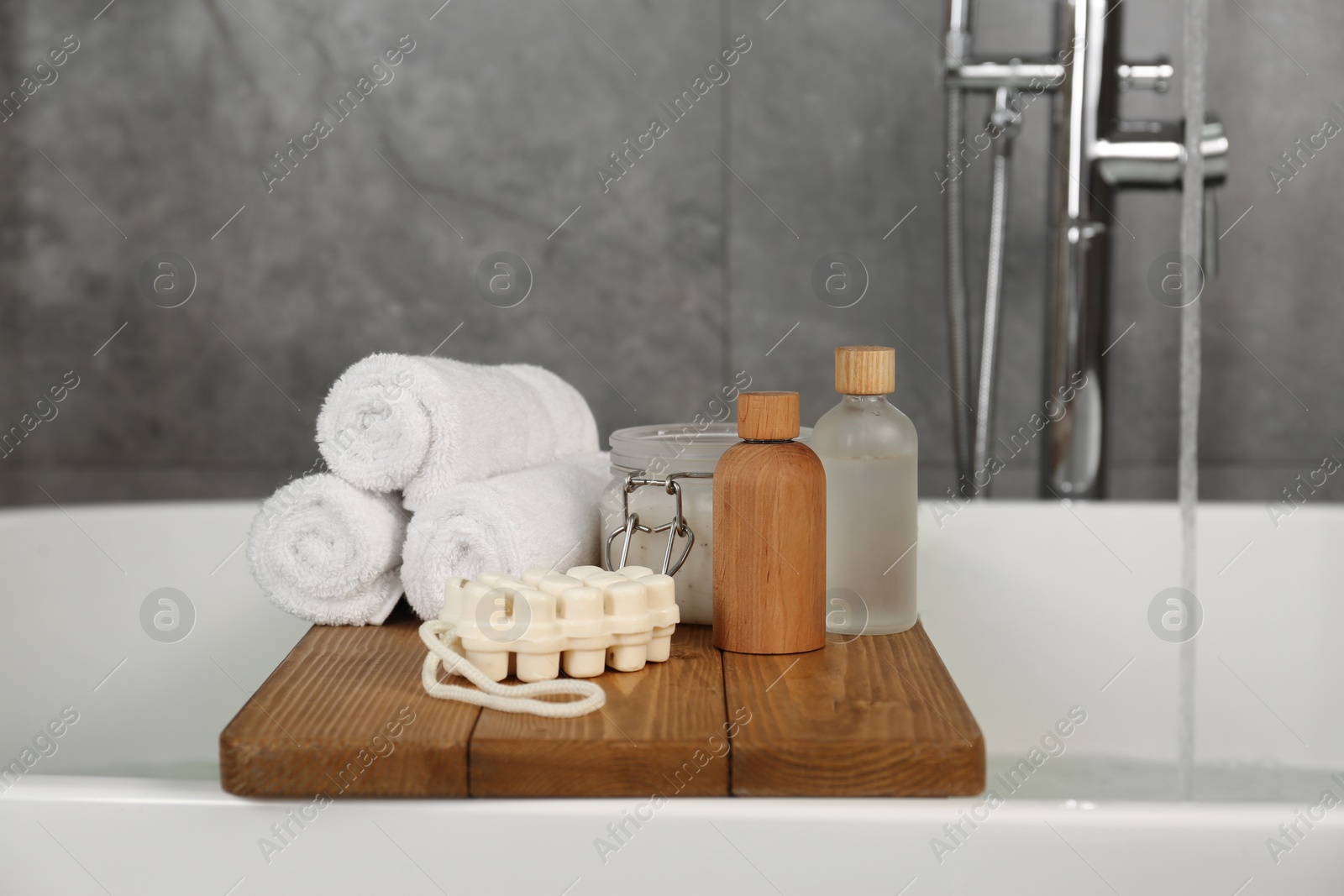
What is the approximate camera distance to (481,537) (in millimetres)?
705

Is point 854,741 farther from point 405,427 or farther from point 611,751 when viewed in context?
point 405,427

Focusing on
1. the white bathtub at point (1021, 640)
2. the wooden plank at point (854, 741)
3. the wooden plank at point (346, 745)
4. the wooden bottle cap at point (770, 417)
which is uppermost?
the wooden bottle cap at point (770, 417)

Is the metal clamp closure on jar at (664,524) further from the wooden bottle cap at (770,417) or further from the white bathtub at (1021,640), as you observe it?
the white bathtub at (1021,640)

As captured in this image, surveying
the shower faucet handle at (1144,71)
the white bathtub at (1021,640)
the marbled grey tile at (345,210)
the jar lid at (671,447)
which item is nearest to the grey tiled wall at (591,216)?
the marbled grey tile at (345,210)

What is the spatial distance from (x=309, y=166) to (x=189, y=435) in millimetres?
464

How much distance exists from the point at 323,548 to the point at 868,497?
0.35 m

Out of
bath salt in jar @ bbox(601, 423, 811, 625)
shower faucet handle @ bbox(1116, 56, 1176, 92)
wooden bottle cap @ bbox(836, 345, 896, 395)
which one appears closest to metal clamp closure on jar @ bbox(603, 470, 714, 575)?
bath salt in jar @ bbox(601, 423, 811, 625)

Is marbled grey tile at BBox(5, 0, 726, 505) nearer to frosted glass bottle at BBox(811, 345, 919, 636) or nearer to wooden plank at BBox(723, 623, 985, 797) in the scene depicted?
frosted glass bottle at BBox(811, 345, 919, 636)

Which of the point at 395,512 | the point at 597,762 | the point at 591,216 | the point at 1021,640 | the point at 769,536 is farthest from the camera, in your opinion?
the point at 591,216

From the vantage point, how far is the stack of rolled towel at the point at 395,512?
72 cm

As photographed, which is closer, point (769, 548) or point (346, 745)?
point (346, 745)

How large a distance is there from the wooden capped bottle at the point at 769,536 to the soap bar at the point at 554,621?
45 mm

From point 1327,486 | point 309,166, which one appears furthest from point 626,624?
point 1327,486

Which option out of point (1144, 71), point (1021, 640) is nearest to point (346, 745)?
point (1021, 640)
